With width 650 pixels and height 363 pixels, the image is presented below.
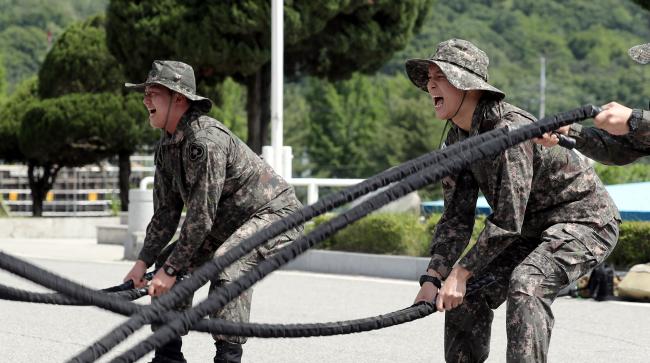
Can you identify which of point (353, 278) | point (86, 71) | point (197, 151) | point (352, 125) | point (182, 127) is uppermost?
point (352, 125)

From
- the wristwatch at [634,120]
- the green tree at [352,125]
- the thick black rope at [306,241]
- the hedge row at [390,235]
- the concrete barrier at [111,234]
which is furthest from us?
the green tree at [352,125]

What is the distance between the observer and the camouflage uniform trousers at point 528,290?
15.2 feet

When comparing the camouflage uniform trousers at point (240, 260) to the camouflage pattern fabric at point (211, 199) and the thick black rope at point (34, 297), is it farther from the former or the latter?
the thick black rope at point (34, 297)

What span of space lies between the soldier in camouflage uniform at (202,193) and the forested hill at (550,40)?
79573 millimetres

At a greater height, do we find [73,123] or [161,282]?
[73,123]

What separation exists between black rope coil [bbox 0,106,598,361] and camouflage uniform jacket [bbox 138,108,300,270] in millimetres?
2119

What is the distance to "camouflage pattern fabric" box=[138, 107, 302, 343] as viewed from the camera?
19.2ft

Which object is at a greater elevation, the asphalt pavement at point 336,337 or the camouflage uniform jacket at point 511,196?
the camouflage uniform jacket at point 511,196

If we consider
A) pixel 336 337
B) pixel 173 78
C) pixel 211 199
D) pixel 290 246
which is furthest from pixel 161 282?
pixel 336 337

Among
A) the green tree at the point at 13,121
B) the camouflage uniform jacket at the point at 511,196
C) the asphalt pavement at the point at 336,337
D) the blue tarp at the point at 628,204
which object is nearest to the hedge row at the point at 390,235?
the blue tarp at the point at 628,204

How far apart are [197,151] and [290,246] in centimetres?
Answer: 233

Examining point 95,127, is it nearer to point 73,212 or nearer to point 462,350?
point 73,212

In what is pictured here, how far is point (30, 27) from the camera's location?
102 meters

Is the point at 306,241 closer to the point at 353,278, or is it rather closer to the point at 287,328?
the point at 287,328
